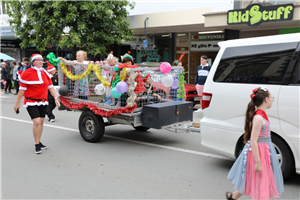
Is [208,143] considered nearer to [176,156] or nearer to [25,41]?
[176,156]

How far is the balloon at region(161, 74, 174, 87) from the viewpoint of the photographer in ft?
21.8

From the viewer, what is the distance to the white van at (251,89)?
4.12 metres

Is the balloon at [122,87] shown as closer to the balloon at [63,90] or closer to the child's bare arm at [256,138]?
the balloon at [63,90]

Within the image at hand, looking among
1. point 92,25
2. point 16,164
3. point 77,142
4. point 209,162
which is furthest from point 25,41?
point 209,162

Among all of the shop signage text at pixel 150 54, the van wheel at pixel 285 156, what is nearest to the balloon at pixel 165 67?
the van wheel at pixel 285 156

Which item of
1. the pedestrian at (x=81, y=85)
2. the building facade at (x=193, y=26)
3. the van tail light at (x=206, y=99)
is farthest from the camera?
the building facade at (x=193, y=26)

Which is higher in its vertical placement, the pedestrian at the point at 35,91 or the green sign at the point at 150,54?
the green sign at the point at 150,54

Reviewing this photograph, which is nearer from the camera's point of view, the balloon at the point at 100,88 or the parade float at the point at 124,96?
the parade float at the point at 124,96

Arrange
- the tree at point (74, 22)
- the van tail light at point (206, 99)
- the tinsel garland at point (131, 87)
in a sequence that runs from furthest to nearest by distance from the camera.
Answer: the tree at point (74, 22) < the tinsel garland at point (131, 87) < the van tail light at point (206, 99)

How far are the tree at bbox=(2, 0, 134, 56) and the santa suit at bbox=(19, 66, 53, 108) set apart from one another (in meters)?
7.93

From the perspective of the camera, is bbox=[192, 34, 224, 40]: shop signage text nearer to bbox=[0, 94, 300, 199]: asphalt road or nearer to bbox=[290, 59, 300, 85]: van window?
bbox=[0, 94, 300, 199]: asphalt road

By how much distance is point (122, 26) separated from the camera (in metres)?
15.1

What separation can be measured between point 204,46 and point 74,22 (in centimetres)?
718

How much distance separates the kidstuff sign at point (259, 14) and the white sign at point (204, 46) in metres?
4.27
